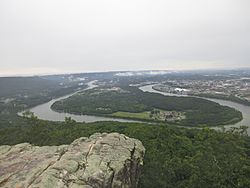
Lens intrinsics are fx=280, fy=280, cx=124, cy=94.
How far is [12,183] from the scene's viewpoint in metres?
8.61

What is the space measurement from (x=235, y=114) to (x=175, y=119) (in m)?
12.5

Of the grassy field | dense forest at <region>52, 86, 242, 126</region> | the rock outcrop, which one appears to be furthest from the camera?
the grassy field

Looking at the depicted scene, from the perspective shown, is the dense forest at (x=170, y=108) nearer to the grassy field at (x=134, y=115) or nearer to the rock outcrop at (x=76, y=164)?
the grassy field at (x=134, y=115)

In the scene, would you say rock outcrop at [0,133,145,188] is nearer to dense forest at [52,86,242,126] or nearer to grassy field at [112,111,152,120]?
dense forest at [52,86,242,126]

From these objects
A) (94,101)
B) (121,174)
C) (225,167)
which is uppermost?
(121,174)

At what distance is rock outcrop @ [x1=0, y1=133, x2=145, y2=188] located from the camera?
8609mm

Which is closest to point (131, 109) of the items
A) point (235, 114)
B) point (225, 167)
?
point (235, 114)

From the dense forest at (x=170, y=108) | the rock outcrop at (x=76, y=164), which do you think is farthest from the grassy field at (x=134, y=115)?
the rock outcrop at (x=76, y=164)

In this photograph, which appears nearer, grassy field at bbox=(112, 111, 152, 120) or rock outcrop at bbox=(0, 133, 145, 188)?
rock outcrop at bbox=(0, 133, 145, 188)

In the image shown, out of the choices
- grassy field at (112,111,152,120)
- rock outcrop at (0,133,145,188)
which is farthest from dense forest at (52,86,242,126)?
rock outcrop at (0,133,145,188)

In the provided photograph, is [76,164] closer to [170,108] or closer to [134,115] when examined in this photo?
[134,115]

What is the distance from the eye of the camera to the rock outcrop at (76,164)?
28.2 feet

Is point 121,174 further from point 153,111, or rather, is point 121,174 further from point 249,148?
point 153,111

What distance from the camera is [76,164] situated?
9609 millimetres
